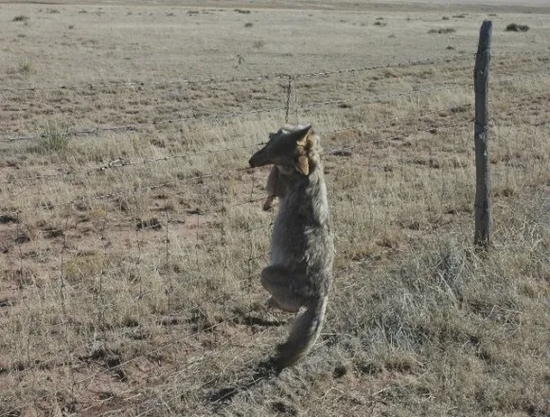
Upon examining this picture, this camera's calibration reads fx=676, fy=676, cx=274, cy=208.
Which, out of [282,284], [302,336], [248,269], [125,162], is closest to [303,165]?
[282,284]

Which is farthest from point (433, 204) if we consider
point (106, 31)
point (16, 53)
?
point (106, 31)

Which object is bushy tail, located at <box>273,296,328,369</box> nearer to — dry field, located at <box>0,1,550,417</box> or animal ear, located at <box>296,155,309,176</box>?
dry field, located at <box>0,1,550,417</box>

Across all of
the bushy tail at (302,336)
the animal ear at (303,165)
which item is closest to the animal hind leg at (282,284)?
the bushy tail at (302,336)

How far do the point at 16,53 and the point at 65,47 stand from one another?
4.14 m

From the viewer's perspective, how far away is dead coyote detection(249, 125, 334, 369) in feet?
15.8

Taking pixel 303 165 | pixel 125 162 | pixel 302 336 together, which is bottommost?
pixel 125 162

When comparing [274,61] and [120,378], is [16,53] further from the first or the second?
[120,378]

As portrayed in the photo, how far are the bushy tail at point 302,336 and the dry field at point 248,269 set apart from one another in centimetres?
30

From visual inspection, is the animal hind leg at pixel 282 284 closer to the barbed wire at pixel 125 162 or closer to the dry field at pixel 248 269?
the dry field at pixel 248 269

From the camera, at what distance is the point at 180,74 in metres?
25.2

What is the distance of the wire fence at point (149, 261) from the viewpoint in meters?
5.39

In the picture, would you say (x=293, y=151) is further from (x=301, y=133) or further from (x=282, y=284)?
(x=282, y=284)

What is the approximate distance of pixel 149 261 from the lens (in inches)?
297

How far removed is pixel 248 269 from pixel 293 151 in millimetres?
2534
